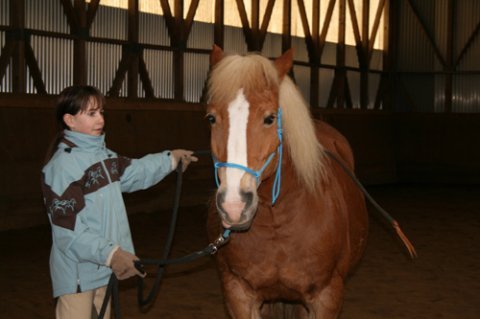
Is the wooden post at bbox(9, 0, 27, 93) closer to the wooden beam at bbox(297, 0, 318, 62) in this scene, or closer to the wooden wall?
the wooden wall

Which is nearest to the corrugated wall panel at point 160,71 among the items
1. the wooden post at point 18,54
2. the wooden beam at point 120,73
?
the wooden beam at point 120,73

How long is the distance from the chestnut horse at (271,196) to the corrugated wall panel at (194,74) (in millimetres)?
8241

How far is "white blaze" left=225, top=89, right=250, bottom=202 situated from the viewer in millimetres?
2381

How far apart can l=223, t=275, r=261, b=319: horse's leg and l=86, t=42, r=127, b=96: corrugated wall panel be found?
710 cm

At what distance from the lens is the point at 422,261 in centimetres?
632

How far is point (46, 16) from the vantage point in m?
9.09

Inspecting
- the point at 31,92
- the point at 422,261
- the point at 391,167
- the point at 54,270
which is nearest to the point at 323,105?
the point at 391,167

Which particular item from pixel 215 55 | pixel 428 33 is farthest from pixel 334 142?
pixel 428 33

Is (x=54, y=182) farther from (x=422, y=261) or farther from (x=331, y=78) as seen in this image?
(x=331, y=78)

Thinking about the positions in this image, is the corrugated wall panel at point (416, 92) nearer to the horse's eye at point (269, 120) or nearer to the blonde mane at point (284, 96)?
the blonde mane at point (284, 96)

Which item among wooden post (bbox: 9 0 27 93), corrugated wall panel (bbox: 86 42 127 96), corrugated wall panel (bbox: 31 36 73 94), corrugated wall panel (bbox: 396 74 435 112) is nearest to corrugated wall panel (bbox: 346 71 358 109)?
corrugated wall panel (bbox: 396 74 435 112)

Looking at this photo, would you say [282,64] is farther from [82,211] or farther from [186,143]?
[186,143]

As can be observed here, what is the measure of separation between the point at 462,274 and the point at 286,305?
111 inches

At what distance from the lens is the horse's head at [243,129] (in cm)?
239
